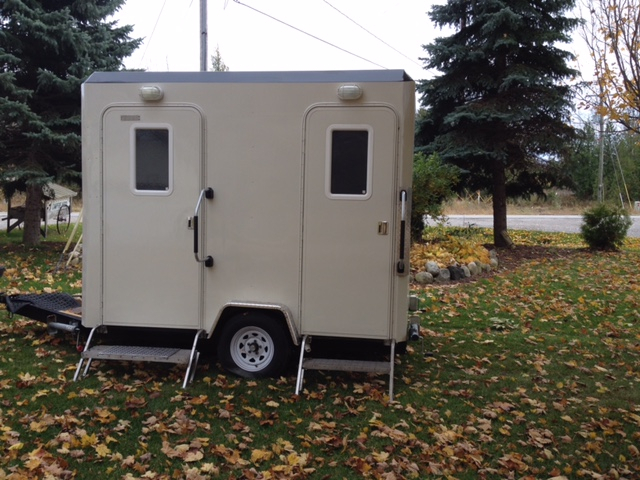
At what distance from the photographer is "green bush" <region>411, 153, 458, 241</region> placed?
13.1 meters

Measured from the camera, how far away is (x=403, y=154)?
17.8ft

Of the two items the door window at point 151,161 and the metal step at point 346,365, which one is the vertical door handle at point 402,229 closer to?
the metal step at point 346,365

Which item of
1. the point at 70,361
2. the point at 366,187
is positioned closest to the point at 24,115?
the point at 70,361

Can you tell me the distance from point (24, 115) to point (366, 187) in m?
9.26

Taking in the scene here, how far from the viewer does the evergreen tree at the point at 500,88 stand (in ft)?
49.1

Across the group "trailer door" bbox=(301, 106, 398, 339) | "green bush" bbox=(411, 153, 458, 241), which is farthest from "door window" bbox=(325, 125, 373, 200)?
"green bush" bbox=(411, 153, 458, 241)

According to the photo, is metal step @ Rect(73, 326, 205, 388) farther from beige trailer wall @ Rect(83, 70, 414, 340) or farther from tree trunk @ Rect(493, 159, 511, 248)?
tree trunk @ Rect(493, 159, 511, 248)

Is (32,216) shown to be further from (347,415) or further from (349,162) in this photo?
(347,415)

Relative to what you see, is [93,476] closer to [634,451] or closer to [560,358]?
[634,451]

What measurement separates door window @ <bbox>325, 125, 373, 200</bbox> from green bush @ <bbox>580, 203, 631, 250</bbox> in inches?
510

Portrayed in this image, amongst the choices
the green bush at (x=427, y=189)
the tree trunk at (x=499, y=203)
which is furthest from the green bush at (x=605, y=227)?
the green bush at (x=427, y=189)

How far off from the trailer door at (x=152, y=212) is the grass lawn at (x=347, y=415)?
2.45 ft

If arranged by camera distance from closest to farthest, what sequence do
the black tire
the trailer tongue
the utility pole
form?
the trailer tongue < the utility pole < the black tire

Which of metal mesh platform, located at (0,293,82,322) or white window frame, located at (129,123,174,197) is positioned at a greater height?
white window frame, located at (129,123,174,197)
